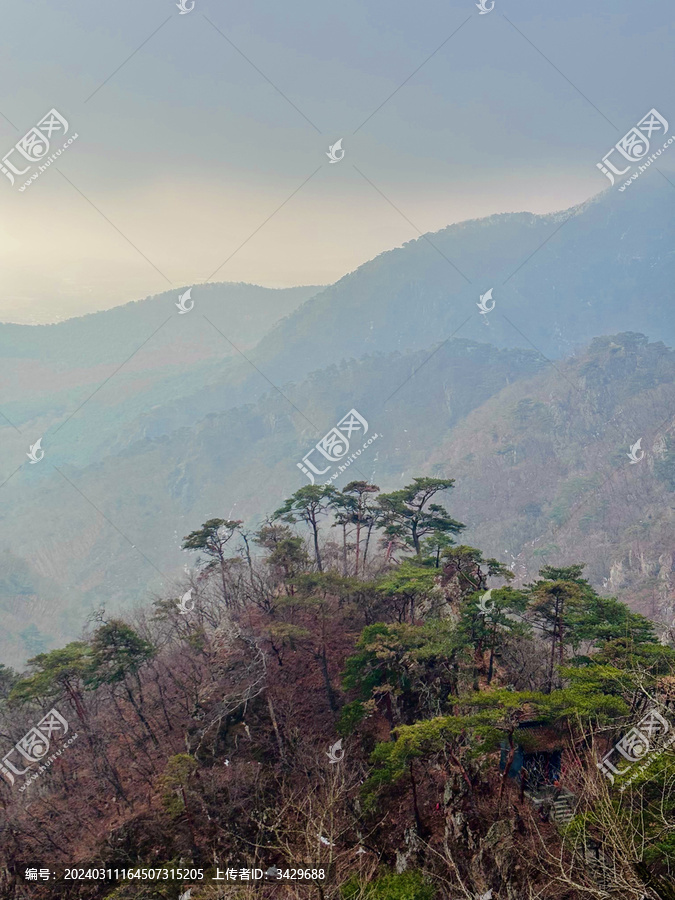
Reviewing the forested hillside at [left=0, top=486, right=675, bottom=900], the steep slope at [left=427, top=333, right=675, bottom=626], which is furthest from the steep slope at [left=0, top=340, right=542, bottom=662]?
the forested hillside at [left=0, top=486, right=675, bottom=900]

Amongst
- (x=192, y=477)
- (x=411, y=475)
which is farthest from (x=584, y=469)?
(x=192, y=477)

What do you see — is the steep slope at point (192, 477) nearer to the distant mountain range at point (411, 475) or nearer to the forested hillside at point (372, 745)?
the distant mountain range at point (411, 475)

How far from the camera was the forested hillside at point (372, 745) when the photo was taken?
1138 cm

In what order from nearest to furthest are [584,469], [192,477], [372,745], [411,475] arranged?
[372,745]
[584,469]
[411,475]
[192,477]

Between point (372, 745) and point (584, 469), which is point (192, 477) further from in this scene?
point (372, 745)

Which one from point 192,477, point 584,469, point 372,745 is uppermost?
point 192,477

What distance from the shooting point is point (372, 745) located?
17797 millimetres

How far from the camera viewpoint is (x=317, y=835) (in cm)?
994

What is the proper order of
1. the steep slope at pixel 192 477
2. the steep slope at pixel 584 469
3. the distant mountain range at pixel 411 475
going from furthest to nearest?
1. the steep slope at pixel 192 477
2. the distant mountain range at pixel 411 475
3. the steep slope at pixel 584 469

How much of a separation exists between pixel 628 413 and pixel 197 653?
142087mm

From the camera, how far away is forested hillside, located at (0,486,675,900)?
11.4 metres

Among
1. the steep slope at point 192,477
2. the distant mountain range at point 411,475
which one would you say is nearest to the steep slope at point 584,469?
the distant mountain range at point 411,475

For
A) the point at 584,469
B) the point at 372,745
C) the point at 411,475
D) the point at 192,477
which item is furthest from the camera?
the point at 192,477

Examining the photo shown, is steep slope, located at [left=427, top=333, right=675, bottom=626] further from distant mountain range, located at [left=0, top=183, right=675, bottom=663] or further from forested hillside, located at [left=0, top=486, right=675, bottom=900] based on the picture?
forested hillside, located at [left=0, top=486, right=675, bottom=900]
